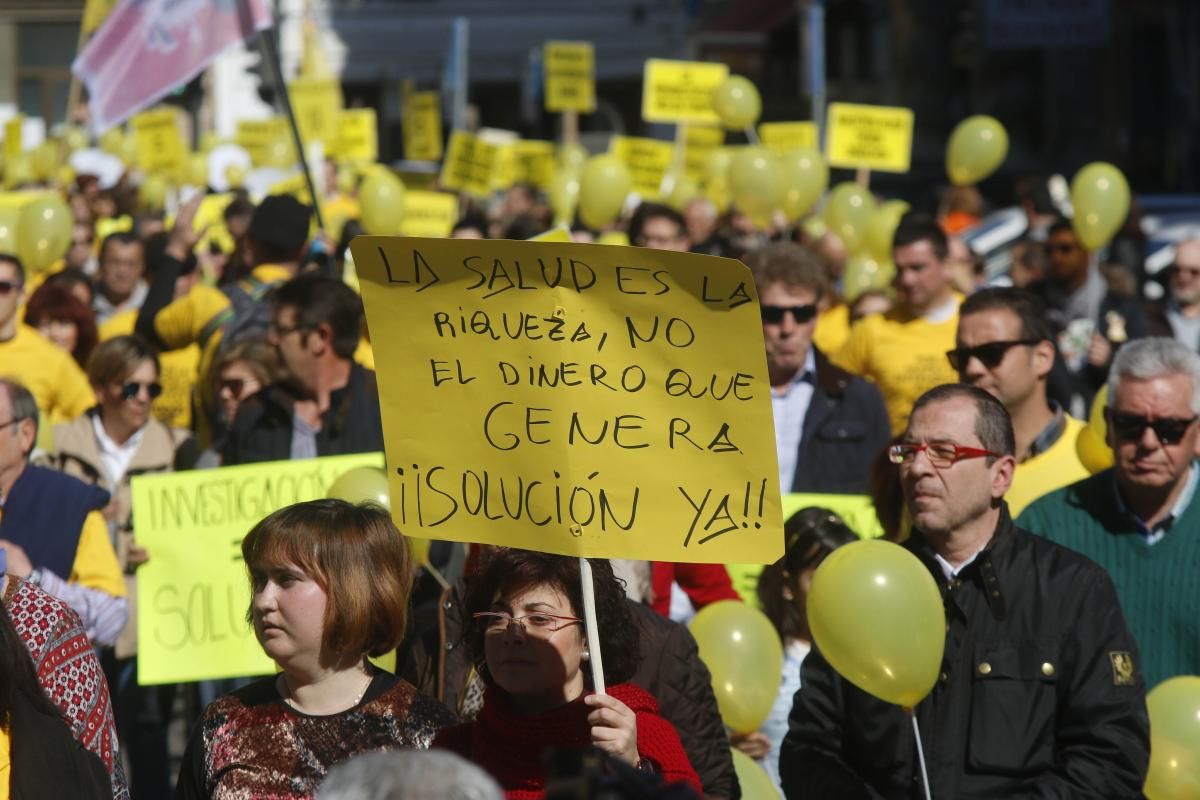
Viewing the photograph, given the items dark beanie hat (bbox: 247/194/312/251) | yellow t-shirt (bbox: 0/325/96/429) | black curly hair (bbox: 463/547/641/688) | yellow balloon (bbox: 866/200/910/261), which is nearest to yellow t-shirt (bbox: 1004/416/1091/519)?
black curly hair (bbox: 463/547/641/688)

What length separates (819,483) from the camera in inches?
240

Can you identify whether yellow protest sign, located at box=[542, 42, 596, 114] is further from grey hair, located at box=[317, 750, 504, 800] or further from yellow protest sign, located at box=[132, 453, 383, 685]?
grey hair, located at box=[317, 750, 504, 800]

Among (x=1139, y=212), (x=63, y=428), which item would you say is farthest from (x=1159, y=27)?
(x=63, y=428)

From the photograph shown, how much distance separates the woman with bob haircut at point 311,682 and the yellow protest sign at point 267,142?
37.9ft

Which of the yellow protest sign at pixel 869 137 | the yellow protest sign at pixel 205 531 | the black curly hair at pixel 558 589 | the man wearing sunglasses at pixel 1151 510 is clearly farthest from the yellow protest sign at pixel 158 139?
the black curly hair at pixel 558 589

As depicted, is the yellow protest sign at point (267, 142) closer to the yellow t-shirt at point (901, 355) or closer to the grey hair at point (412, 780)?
the yellow t-shirt at point (901, 355)

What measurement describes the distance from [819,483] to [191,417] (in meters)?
2.67

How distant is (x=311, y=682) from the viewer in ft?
11.1

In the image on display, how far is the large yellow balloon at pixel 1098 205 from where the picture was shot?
9.44 meters

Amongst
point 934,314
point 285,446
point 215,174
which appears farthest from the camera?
point 215,174

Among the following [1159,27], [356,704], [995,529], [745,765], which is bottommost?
[745,765]

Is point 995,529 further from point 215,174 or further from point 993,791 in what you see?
point 215,174

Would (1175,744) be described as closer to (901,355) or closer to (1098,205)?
(901,355)

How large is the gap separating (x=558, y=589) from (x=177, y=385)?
4.66 m
